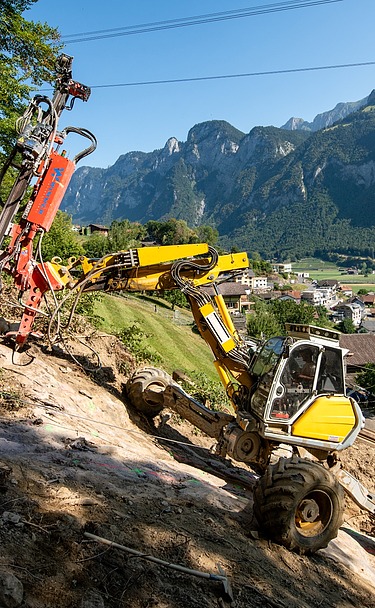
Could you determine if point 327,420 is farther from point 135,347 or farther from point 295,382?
point 135,347

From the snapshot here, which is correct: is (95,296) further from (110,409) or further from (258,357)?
(258,357)

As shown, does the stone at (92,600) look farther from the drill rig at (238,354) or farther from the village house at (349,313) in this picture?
the village house at (349,313)

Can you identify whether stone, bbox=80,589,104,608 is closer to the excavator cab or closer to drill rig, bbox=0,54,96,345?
the excavator cab

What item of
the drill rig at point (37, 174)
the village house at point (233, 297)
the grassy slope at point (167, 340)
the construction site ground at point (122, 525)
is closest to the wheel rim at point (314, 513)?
the construction site ground at point (122, 525)

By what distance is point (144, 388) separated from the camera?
31.0 feet

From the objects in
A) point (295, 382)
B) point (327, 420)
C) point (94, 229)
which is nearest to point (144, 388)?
point (295, 382)

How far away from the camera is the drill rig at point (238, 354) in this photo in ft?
22.2

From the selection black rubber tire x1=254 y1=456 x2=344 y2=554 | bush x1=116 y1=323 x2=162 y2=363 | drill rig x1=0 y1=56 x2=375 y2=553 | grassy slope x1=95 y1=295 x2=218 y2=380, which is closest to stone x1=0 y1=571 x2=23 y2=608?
black rubber tire x1=254 y1=456 x2=344 y2=554

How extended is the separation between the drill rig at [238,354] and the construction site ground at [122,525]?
60 cm

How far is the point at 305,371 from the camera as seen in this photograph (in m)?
7.07

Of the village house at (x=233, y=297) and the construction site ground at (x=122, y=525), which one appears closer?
the construction site ground at (x=122, y=525)

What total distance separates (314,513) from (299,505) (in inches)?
13.0

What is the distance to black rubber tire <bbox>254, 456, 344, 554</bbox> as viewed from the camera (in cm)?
517

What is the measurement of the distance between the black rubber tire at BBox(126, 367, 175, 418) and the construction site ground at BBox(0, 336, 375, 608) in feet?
3.94
